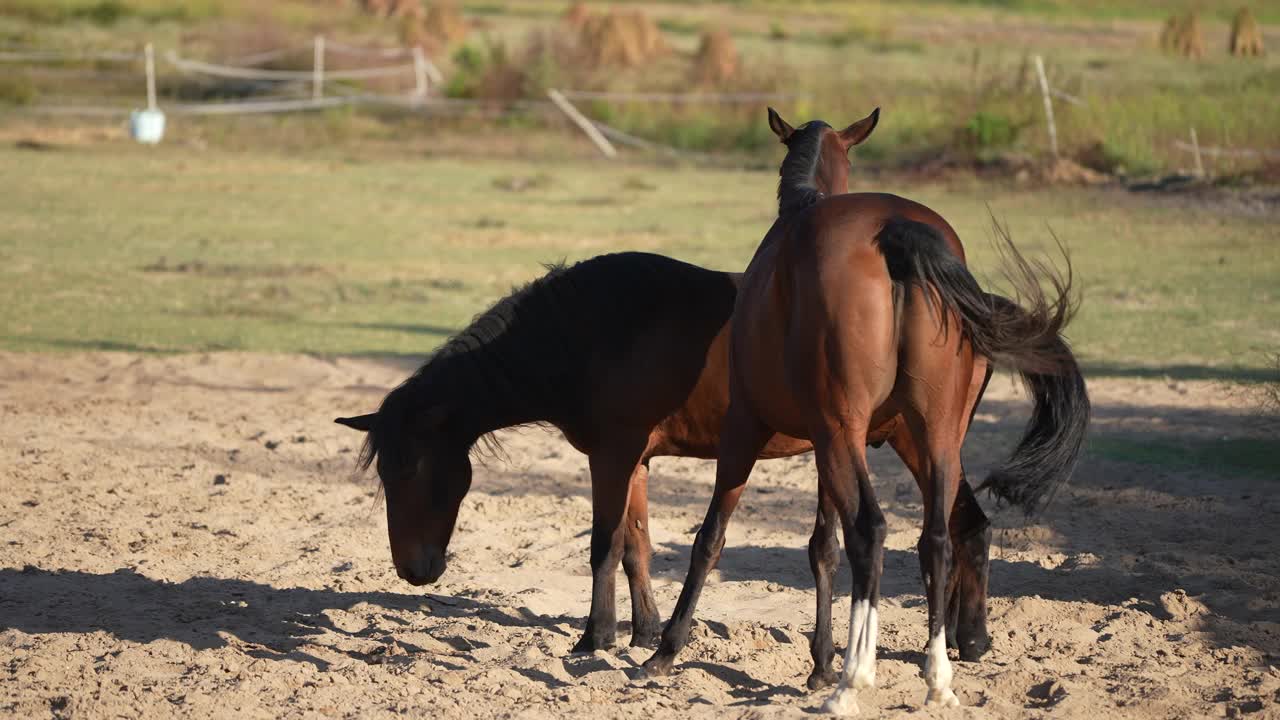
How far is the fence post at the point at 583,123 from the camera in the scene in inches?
1000

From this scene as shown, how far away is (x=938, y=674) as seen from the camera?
435 cm

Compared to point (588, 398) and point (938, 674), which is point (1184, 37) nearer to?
point (588, 398)

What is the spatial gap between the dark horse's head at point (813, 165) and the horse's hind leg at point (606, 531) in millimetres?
1080

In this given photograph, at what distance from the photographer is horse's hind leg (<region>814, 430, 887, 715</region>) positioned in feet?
13.7

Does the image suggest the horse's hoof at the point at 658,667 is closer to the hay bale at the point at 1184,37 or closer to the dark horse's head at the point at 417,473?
the dark horse's head at the point at 417,473

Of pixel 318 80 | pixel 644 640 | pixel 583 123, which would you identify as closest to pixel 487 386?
pixel 644 640

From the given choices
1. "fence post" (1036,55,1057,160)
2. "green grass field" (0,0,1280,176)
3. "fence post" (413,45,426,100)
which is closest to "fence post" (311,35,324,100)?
"green grass field" (0,0,1280,176)

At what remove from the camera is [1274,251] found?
14.7 metres

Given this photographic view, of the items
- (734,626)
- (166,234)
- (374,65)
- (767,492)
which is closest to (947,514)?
(734,626)

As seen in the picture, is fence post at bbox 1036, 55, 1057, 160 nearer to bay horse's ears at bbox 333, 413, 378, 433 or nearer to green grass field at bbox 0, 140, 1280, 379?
green grass field at bbox 0, 140, 1280, 379

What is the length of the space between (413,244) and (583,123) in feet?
36.7

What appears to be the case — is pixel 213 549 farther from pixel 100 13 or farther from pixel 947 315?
pixel 100 13

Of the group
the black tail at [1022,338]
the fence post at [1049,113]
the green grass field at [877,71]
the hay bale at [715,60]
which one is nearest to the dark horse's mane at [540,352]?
the black tail at [1022,338]

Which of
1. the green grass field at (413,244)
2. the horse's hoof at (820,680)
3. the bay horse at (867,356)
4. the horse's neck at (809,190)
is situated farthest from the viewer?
the green grass field at (413,244)
